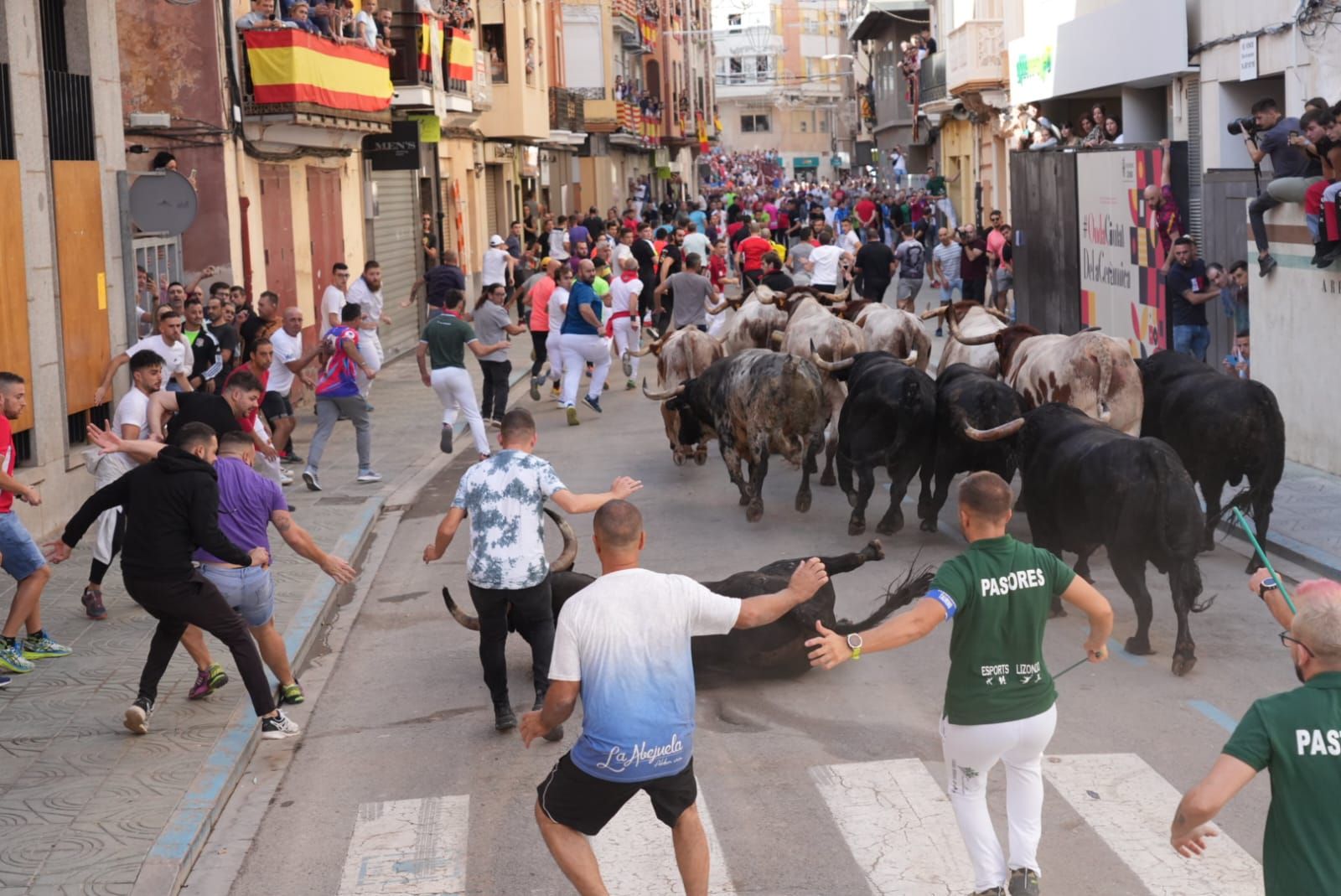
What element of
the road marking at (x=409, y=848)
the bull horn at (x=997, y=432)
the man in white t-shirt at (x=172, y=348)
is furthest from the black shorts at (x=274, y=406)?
the road marking at (x=409, y=848)

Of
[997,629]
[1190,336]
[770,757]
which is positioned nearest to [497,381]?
[1190,336]

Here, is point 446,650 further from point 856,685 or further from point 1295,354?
point 1295,354

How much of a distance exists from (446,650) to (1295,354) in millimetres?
9163

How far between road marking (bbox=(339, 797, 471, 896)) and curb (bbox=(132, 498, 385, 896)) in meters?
0.65

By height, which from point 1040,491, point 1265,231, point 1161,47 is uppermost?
point 1161,47

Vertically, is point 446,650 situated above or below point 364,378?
below

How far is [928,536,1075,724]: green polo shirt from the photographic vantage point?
5859 millimetres

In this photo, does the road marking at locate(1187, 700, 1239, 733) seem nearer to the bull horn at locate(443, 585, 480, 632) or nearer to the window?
the bull horn at locate(443, 585, 480, 632)

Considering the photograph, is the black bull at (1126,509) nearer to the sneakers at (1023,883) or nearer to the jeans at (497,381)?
the sneakers at (1023,883)

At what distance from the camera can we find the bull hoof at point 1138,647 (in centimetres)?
956

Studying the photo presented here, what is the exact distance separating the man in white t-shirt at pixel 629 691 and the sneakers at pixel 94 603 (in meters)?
6.35

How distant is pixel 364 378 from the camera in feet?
54.6

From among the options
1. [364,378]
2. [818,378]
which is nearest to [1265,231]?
[818,378]

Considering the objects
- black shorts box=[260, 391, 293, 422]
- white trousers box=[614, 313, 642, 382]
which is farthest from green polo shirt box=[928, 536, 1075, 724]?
white trousers box=[614, 313, 642, 382]
